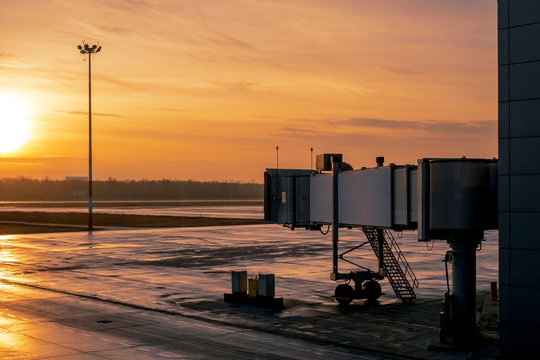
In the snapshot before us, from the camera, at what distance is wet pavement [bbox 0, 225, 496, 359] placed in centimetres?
2073

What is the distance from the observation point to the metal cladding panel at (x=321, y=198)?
27719 millimetres

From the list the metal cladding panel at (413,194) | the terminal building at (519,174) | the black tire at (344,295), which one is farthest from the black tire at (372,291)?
the terminal building at (519,174)

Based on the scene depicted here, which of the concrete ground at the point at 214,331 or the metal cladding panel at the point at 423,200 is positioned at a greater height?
the metal cladding panel at the point at 423,200

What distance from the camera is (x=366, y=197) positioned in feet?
82.6

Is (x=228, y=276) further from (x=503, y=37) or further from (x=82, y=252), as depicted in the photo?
(x=503, y=37)

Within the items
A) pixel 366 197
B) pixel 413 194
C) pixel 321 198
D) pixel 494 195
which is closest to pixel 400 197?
pixel 413 194

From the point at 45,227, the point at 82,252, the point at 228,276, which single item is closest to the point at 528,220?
the point at 228,276

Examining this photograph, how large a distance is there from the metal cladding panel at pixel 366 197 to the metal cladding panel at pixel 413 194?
3.66 feet

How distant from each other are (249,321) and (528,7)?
47.5 feet

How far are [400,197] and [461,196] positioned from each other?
8.70 ft

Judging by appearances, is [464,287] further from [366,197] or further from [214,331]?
[214,331]

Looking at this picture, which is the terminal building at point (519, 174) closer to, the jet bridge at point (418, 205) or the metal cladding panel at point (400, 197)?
the jet bridge at point (418, 205)

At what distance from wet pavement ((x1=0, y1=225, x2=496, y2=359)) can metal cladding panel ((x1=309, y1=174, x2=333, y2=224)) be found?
3814mm

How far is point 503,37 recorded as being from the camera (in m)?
20.3
